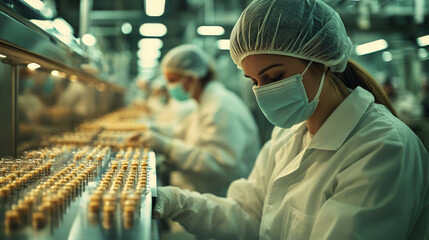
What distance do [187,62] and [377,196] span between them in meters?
2.49

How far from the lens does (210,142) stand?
113 inches

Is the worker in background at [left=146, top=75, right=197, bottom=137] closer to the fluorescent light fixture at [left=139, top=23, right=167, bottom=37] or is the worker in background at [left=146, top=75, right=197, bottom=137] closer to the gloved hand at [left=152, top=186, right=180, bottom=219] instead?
the fluorescent light fixture at [left=139, top=23, right=167, bottom=37]

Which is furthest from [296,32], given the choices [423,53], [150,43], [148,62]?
[148,62]

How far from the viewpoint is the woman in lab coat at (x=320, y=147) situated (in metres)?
1.05

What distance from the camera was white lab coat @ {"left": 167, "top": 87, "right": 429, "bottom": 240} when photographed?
104 centimetres

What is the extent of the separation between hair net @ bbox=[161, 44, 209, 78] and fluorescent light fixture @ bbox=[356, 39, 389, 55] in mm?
2263

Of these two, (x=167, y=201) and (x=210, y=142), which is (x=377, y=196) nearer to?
(x=167, y=201)

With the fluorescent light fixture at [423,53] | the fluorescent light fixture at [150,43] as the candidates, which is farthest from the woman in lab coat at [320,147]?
the fluorescent light fixture at [150,43]

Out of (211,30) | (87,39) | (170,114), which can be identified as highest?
(211,30)

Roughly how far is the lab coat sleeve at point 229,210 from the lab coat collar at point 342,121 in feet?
1.40

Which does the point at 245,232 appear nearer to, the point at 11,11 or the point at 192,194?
the point at 192,194

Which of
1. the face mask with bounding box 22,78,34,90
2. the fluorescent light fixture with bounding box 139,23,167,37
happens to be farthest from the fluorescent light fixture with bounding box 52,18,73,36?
the fluorescent light fixture with bounding box 139,23,167,37

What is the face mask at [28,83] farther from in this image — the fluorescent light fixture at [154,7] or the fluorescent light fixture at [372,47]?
the fluorescent light fixture at [372,47]

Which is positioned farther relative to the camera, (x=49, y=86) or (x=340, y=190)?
(x=49, y=86)
